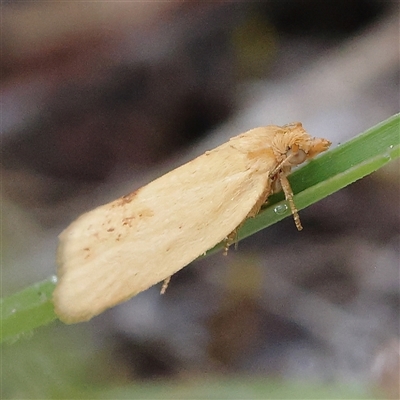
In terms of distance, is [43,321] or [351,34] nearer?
[43,321]

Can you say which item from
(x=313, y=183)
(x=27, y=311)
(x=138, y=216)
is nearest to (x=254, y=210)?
(x=313, y=183)

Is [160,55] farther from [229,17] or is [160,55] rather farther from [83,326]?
[83,326]

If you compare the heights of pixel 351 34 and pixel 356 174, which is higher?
pixel 351 34

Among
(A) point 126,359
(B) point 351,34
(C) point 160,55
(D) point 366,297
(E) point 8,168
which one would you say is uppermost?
(C) point 160,55

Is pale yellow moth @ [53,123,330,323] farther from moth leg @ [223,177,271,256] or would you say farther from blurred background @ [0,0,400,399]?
blurred background @ [0,0,400,399]

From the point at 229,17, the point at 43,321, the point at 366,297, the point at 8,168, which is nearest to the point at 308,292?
the point at 366,297

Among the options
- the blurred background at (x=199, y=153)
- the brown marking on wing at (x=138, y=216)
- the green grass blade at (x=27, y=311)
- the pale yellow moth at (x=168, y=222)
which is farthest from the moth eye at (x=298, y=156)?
the green grass blade at (x=27, y=311)

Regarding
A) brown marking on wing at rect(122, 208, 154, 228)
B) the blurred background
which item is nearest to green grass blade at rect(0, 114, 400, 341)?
brown marking on wing at rect(122, 208, 154, 228)
